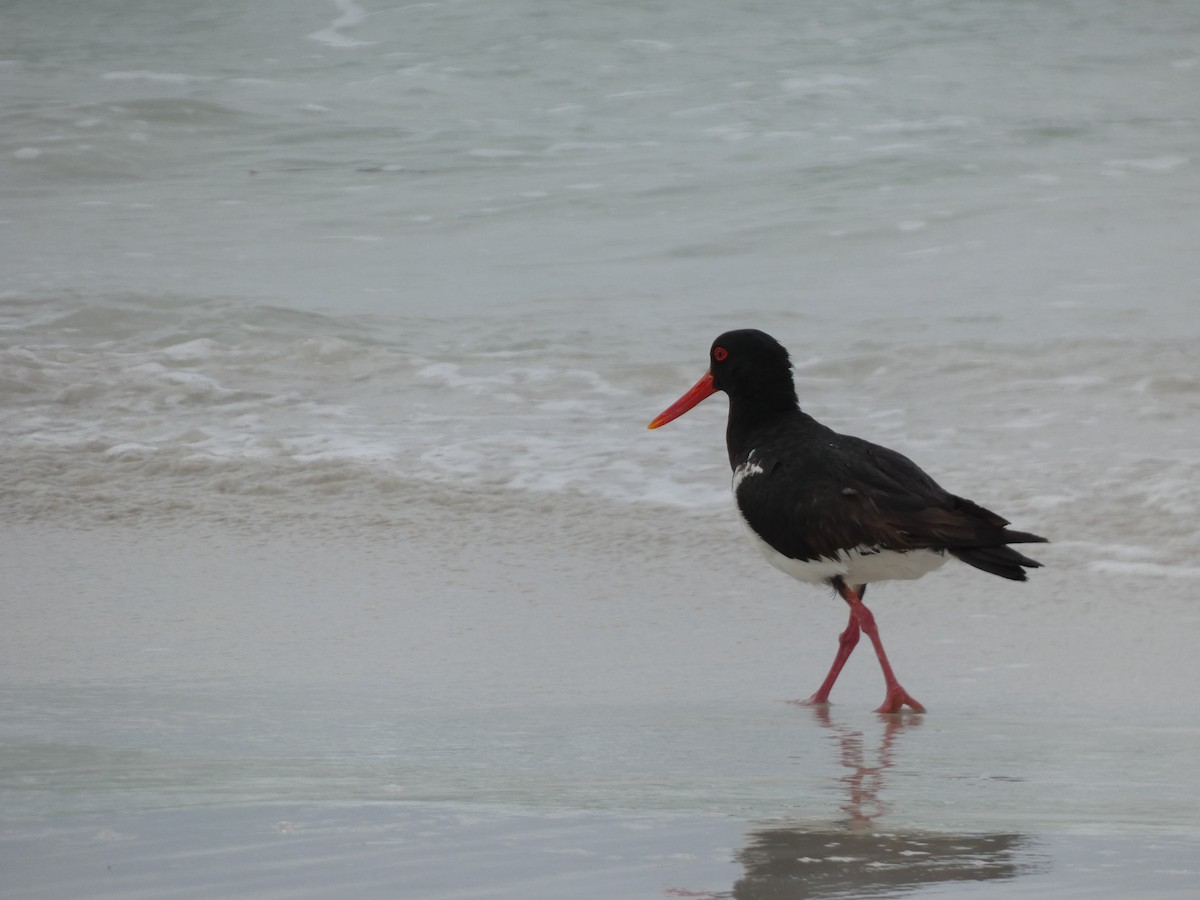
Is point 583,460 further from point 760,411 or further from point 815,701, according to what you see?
point 815,701

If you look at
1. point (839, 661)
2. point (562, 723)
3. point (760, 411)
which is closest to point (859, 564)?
point (839, 661)

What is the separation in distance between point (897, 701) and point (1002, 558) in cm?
49

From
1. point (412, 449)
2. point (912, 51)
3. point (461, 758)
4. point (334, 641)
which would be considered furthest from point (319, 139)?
point (461, 758)

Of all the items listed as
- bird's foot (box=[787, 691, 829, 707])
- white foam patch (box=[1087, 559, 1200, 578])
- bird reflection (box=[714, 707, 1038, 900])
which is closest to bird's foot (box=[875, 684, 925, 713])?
bird's foot (box=[787, 691, 829, 707])

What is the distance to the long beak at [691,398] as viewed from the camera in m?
5.76

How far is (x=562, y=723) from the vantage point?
3945mm

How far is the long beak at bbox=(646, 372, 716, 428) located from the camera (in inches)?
227

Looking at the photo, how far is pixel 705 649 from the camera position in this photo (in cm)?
494

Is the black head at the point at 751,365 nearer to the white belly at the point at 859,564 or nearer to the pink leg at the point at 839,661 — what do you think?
the white belly at the point at 859,564

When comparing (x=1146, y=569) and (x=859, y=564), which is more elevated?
(x=859, y=564)

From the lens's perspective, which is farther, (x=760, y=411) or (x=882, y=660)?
(x=760, y=411)

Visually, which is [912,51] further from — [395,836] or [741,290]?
[395,836]

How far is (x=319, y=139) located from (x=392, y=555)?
36.9ft

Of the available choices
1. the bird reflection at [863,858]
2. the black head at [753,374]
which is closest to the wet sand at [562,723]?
the bird reflection at [863,858]
